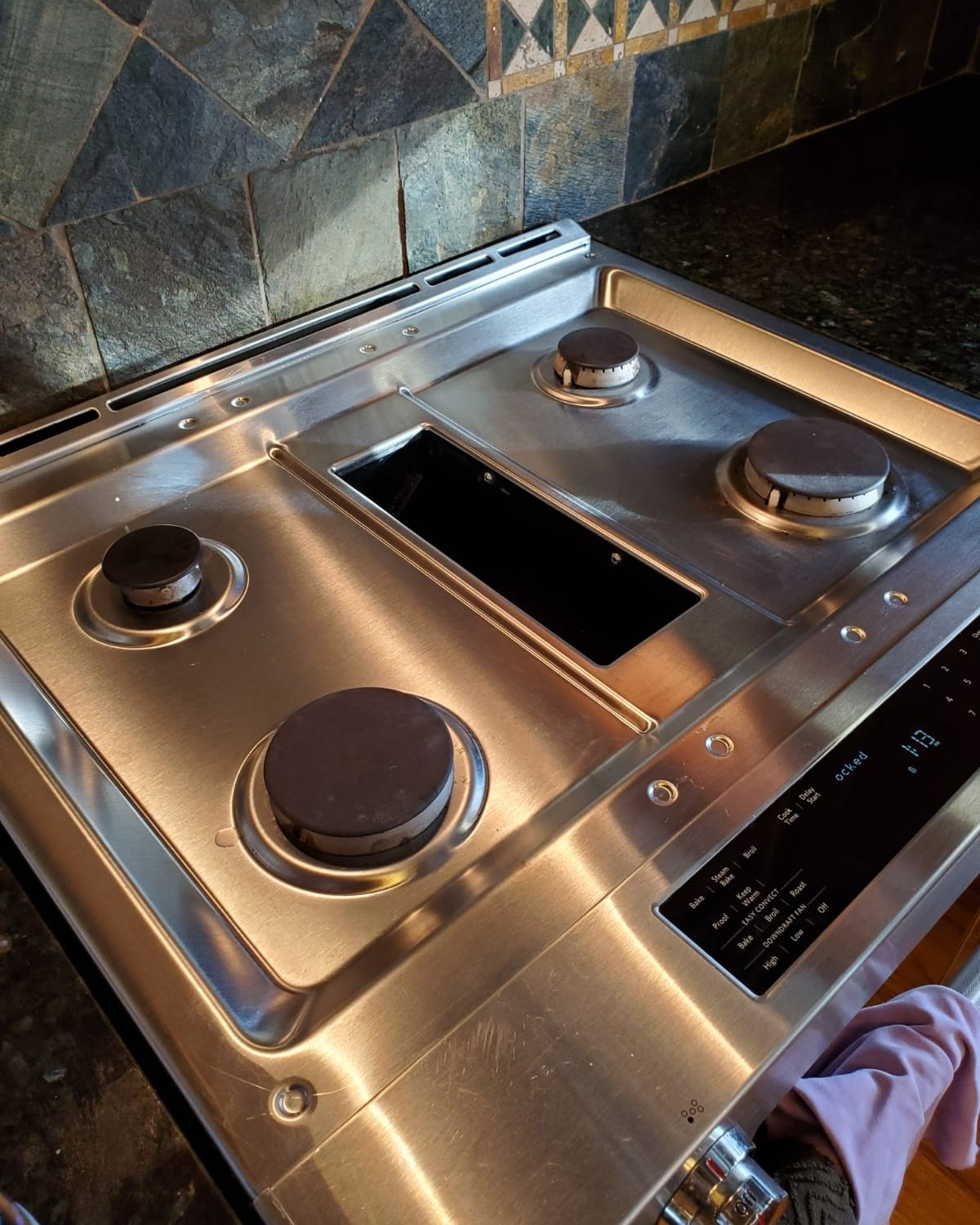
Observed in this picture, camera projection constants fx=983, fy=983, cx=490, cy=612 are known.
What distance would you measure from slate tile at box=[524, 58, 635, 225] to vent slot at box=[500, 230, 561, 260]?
3cm

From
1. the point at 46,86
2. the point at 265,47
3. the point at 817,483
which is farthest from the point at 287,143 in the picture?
A: the point at 817,483

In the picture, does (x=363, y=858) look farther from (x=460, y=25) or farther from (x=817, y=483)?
(x=460, y=25)

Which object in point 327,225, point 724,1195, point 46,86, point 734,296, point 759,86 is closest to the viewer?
point 724,1195

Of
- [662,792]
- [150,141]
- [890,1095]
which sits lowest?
[890,1095]

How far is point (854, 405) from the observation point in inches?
35.8

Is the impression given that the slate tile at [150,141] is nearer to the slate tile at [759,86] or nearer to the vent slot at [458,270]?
the vent slot at [458,270]

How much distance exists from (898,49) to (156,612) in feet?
4.41

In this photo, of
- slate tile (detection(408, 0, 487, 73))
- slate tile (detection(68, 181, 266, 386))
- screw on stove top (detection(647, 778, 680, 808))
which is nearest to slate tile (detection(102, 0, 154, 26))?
slate tile (detection(68, 181, 266, 386))

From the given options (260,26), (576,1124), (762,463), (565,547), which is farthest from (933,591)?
(260,26)

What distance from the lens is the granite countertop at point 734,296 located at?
16.8 inches

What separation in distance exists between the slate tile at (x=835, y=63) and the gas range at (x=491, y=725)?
53 centimetres

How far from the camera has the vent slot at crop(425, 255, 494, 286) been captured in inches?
39.1

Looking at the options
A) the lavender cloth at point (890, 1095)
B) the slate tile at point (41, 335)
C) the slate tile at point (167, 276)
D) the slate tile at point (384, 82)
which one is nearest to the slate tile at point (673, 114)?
the slate tile at point (384, 82)

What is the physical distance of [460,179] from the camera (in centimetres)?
98
